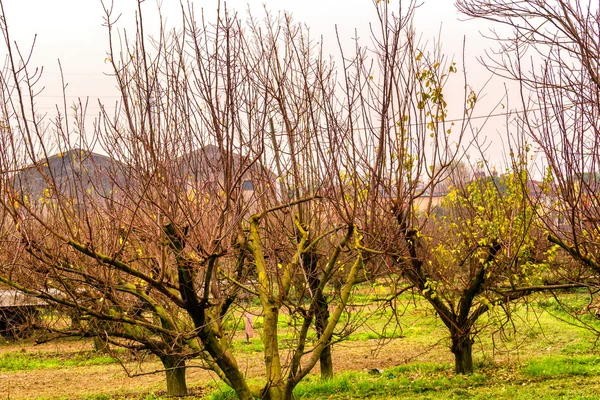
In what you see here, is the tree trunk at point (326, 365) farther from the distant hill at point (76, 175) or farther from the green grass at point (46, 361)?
the green grass at point (46, 361)

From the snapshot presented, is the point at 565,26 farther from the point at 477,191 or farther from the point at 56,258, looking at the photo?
the point at 477,191

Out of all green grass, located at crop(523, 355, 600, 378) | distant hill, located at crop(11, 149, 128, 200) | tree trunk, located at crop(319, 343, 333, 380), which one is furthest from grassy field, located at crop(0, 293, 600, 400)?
distant hill, located at crop(11, 149, 128, 200)

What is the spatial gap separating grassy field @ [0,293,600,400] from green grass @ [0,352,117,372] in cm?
2

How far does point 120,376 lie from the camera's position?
49.0 feet

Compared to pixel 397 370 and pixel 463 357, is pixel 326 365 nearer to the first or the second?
pixel 397 370

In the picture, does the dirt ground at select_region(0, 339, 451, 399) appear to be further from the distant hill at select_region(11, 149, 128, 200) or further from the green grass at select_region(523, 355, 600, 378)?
the distant hill at select_region(11, 149, 128, 200)

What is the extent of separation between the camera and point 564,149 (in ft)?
19.6

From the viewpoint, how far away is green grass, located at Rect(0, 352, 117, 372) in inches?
666

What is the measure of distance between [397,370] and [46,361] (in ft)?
30.6

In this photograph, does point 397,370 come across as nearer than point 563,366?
No

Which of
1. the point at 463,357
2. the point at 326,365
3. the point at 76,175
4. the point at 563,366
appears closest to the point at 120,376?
the point at 326,365

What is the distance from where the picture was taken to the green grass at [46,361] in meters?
16.9

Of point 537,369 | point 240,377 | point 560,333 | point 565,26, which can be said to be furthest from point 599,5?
point 560,333

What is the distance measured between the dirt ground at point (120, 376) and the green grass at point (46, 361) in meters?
0.53
